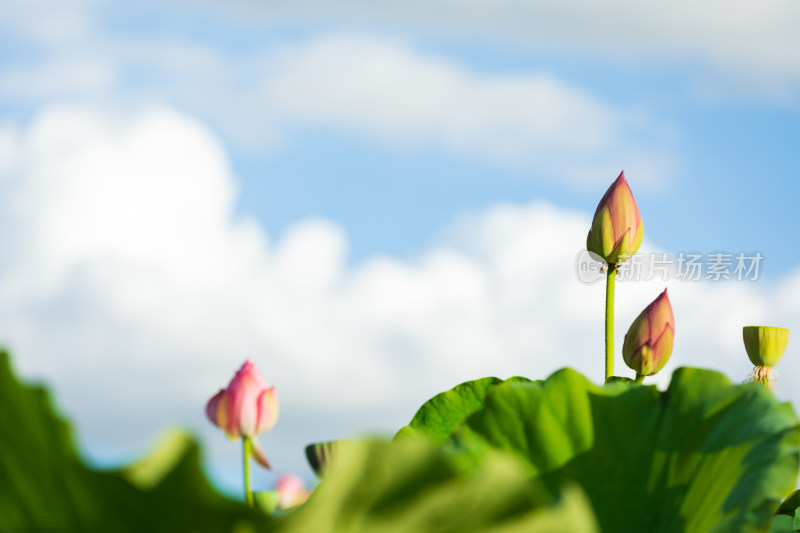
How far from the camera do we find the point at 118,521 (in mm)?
229

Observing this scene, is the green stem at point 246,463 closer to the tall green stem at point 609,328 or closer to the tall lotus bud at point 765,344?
the tall green stem at point 609,328

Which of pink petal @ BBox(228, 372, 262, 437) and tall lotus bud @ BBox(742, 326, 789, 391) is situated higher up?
tall lotus bud @ BBox(742, 326, 789, 391)

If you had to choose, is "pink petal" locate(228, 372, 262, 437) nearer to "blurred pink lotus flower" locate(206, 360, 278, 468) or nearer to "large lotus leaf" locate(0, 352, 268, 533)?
"blurred pink lotus flower" locate(206, 360, 278, 468)

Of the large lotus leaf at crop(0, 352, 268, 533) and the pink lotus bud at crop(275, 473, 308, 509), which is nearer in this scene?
the large lotus leaf at crop(0, 352, 268, 533)

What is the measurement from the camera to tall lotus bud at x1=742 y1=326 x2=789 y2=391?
1419 millimetres

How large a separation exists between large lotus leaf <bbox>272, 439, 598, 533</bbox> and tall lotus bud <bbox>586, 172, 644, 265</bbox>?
3.59 ft

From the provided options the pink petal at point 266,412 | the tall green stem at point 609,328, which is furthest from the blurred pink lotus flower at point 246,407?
the tall green stem at point 609,328

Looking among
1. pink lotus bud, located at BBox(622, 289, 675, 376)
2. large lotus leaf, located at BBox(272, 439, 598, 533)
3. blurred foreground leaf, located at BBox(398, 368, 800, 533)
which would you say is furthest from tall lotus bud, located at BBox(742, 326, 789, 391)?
large lotus leaf, located at BBox(272, 439, 598, 533)

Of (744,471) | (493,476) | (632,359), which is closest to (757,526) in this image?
(744,471)

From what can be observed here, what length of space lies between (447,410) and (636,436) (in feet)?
0.93

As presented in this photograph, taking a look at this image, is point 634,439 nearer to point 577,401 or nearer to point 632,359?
point 577,401

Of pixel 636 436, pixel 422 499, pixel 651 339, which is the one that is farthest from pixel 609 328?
pixel 422 499

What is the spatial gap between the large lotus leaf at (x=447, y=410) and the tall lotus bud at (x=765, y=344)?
2.84 ft

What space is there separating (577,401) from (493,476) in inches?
9.5
